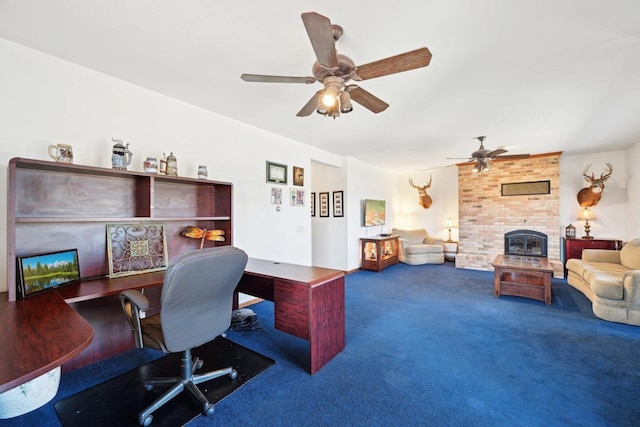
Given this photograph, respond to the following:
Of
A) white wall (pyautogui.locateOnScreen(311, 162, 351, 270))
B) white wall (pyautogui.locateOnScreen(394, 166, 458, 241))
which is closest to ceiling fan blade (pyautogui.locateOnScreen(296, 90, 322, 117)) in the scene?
white wall (pyautogui.locateOnScreen(311, 162, 351, 270))

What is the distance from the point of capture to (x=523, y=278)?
4.30 m

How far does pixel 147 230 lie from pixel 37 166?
952 mm

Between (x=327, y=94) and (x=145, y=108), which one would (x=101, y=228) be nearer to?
(x=145, y=108)

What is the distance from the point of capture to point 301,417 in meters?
1.71

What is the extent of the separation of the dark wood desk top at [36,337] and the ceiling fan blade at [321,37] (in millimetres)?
1747

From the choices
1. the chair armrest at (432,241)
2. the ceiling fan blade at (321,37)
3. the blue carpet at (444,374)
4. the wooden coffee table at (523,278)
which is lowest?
the blue carpet at (444,374)

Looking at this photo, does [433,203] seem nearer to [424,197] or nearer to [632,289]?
[424,197]

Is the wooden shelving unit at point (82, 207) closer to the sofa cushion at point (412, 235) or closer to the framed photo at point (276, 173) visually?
the framed photo at point (276, 173)

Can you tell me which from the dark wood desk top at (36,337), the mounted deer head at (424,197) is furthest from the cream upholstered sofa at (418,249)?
the dark wood desk top at (36,337)

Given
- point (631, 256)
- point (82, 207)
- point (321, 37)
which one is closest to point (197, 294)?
point (82, 207)

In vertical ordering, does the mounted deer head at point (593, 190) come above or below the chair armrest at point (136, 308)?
above

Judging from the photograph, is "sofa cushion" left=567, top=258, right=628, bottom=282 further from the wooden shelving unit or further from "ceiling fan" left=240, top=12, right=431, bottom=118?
the wooden shelving unit

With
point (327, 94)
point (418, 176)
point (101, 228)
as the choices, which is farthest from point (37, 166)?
point (418, 176)

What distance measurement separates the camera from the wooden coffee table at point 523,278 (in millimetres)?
3714
